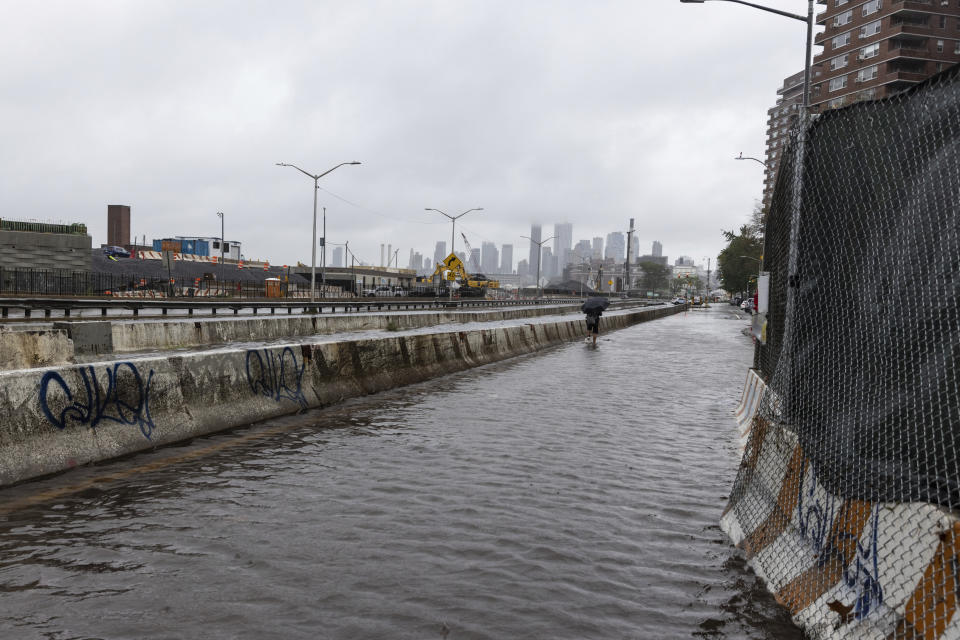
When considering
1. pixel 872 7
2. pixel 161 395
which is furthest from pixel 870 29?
pixel 161 395

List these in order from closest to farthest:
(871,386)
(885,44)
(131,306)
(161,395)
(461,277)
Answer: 1. (871,386)
2. (161,395)
3. (131,306)
4. (885,44)
5. (461,277)

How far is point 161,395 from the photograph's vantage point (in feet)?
27.2

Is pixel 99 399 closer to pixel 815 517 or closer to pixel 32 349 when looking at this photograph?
pixel 815 517

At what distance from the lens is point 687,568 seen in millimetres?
4914

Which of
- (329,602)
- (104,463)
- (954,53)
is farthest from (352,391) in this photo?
(954,53)

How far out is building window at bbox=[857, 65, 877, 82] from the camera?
281 ft

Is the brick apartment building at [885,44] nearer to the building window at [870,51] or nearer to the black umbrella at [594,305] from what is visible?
the building window at [870,51]

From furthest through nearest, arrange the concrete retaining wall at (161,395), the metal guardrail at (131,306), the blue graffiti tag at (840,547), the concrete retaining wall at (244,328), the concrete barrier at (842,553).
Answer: the metal guardrail at (131,306)
the concrete retaining wall at (244,328)
the concrete retaining wall at (161,395)
the blue graffiti tag at (840,547)
the concrete barrier at (842,553)

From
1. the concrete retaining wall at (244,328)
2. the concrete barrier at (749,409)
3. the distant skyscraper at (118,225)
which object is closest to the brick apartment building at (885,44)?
the concrete retaining wall at (244,328)

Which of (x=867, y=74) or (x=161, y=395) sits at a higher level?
(x=867, y=74)

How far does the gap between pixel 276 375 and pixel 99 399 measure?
3.21 m

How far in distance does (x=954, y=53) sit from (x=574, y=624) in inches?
3896

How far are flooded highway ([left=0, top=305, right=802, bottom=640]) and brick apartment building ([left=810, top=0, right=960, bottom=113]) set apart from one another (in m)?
83.6

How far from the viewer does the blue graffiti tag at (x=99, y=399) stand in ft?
22.7
